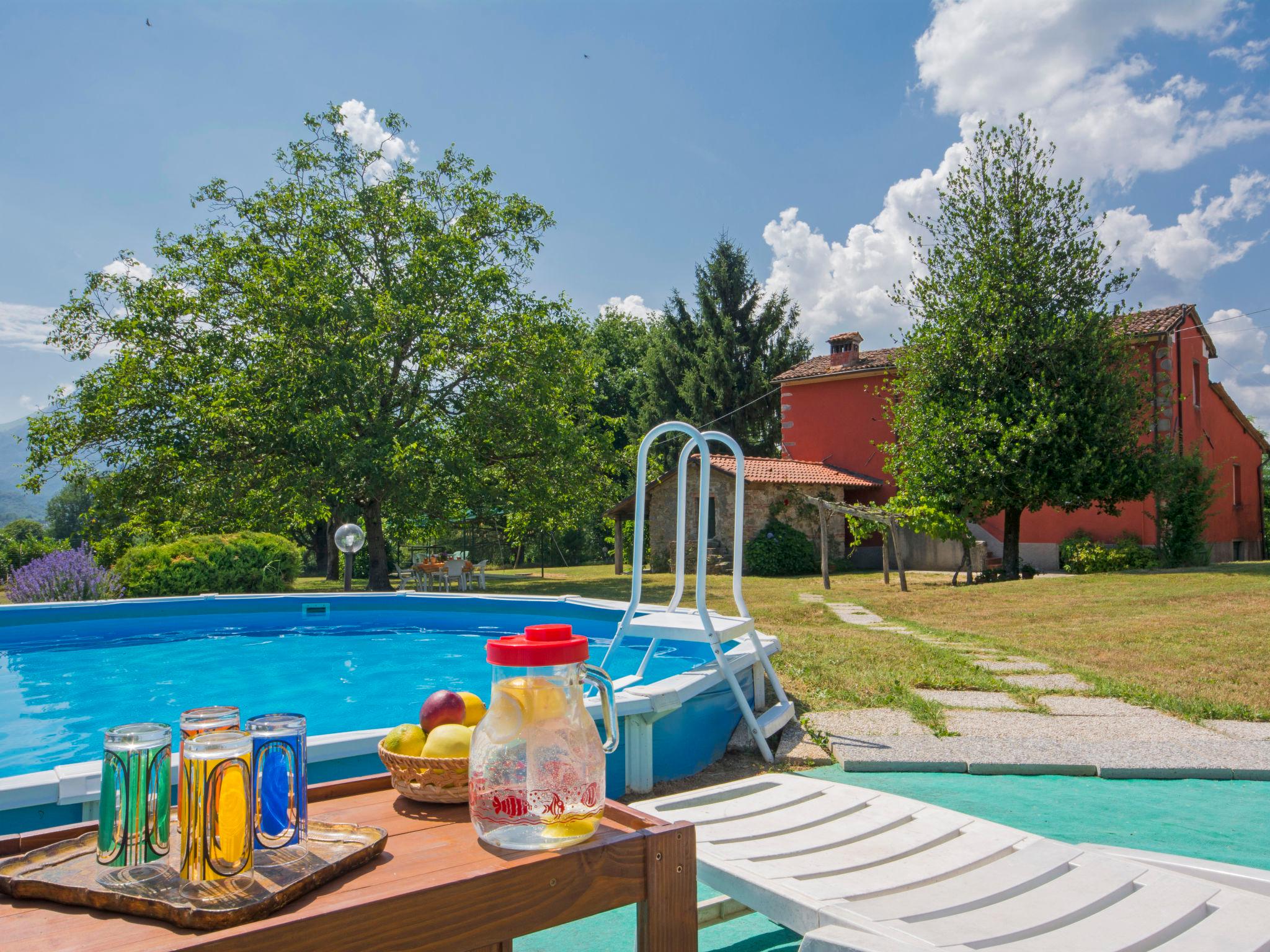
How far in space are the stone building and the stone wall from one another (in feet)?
0.05

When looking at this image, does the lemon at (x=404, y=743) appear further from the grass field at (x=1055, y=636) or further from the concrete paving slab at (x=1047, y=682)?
the concrete paving slab at (x=1047, y=682)

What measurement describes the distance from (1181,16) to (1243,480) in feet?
58.8

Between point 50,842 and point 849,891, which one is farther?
point 849,891

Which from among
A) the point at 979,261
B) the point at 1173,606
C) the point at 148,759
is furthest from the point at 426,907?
the point at 979,261

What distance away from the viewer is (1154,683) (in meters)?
5.75

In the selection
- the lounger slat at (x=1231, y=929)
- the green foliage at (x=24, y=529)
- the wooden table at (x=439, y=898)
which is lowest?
the lounger slat at (x=1231, y=929)

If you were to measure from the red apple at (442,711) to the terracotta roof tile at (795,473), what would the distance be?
61.3 feet

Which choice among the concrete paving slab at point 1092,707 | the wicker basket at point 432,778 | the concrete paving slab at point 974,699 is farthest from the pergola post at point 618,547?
the wicker basket at point 432,778

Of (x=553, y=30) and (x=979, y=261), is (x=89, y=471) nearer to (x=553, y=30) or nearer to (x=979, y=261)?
(x=553, y=30)

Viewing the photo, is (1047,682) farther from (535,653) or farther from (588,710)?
(535,653)

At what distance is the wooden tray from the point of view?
1047mm

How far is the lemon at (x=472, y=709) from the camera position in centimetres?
176

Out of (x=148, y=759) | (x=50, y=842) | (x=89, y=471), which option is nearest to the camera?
(x=148, y=759)

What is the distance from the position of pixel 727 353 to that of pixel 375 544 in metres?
16.9
